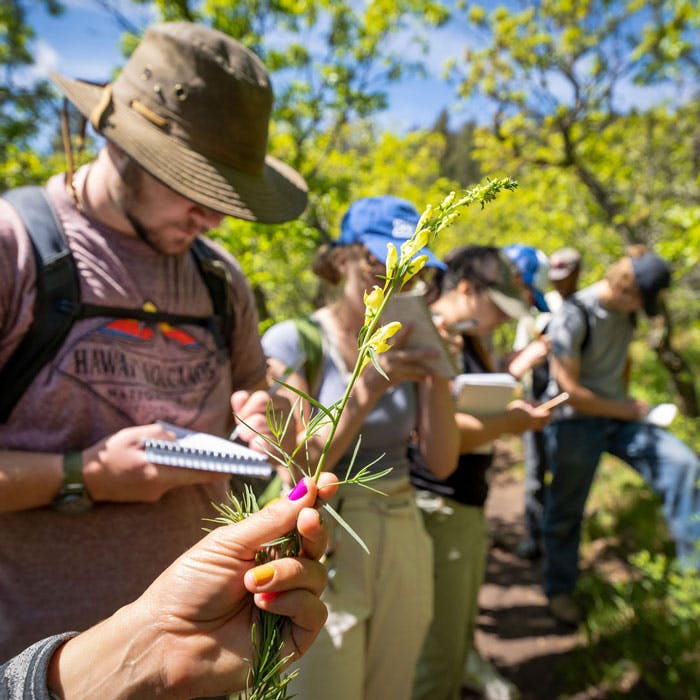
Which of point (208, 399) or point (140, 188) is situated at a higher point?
point (140, 188)

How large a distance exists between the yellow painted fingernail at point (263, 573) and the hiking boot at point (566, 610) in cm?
380

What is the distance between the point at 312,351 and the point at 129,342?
0.58 m

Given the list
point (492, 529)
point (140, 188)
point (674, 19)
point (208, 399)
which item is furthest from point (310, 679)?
point (674, 19)

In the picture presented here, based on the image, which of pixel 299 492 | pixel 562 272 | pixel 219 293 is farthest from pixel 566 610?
pixel 299 492

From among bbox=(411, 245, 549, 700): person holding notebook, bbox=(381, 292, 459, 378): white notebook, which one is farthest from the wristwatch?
bbox=(411, 245, 549, 700): person holding notebook

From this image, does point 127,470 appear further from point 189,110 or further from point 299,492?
point 189,110

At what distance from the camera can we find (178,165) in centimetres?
139

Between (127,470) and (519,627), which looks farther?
(519,627)

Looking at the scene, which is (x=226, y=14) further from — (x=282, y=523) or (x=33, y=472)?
(x=282, y=523)

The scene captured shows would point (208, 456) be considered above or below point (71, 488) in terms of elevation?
above

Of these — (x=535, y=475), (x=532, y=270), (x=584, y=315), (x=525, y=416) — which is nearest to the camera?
(x=525, y=416)

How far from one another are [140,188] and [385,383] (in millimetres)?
899

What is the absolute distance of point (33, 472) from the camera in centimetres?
122

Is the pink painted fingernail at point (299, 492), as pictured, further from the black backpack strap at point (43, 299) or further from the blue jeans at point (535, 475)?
the blue jeans at point (535, 475)
